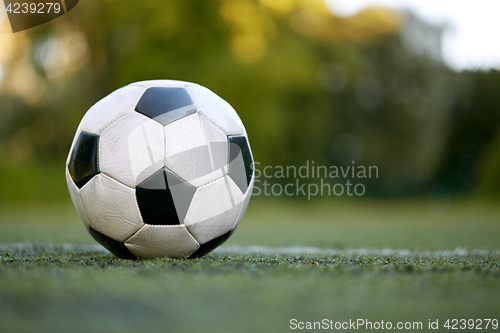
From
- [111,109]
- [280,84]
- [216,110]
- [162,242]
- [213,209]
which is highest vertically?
[111,109]

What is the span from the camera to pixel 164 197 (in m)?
2.16

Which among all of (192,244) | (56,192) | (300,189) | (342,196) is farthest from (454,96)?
(192,244)

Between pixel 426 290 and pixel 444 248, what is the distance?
1.99 meters

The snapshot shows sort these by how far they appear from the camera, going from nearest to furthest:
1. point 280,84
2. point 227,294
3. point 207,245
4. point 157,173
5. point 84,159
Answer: point 227,294
point 157,173
point 84,159
point 207,245
point 280,84

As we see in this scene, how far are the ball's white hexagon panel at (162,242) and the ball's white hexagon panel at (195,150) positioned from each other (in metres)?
0.27

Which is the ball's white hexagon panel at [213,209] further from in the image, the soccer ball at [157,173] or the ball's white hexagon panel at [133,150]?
the ball's white hexagon panel at [133,150]

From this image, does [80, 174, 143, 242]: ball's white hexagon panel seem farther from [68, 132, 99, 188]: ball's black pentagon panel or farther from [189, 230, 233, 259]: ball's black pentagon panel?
[189, 230, 233, 259]: ball's black pentagon panel

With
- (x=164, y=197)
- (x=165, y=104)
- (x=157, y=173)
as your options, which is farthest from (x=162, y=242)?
(x=165, y=104)

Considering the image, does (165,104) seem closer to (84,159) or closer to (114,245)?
(84,159)

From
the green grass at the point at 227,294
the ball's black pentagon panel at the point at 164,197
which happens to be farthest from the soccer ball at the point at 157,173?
the green grass at the point at 227,294

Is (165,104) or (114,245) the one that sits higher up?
(165,104)

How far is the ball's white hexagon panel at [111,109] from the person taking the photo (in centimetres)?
227

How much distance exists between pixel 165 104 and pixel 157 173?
0.38m

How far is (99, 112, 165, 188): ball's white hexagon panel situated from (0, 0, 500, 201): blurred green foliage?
30.4ft
